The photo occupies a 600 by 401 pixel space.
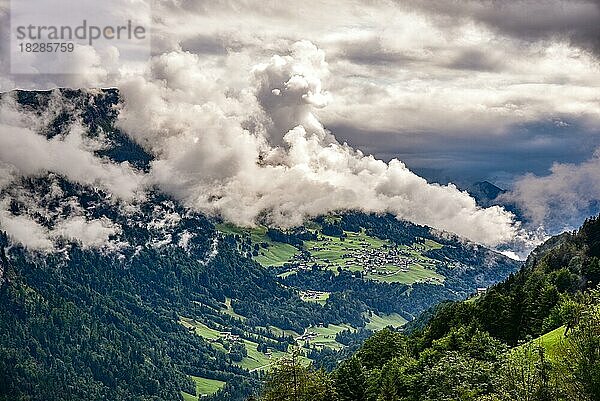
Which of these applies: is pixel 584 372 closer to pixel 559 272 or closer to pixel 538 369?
pixel 538 369

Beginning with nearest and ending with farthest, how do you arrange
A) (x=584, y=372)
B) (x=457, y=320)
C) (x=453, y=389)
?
(x=584, y=372) → (x=453, y=389) → (x=457, y=320)

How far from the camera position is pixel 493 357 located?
106625mm

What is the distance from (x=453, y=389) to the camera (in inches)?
3342

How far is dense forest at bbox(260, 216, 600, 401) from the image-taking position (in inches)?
2475

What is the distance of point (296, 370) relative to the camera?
10038 centimetres

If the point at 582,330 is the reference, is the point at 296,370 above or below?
below

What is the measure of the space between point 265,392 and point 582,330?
55.0 metres

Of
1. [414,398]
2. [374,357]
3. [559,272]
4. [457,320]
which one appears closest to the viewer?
[414,398]

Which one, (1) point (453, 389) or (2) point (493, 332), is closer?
(1) point (453, 389)

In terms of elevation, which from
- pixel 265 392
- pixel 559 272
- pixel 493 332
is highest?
pixel 559 272

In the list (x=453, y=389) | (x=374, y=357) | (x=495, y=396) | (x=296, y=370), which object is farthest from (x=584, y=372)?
(x=374, y=357)

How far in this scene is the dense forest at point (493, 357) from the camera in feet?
206

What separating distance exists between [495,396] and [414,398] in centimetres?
3432

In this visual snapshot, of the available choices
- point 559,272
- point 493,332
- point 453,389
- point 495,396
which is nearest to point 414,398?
point 453,389
